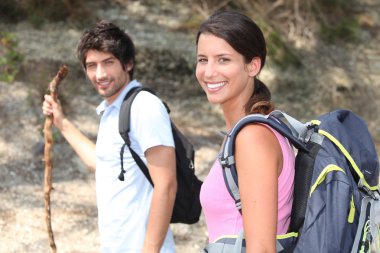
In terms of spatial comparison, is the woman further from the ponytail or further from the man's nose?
the man's nose

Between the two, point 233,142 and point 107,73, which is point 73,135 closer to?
point 107,73

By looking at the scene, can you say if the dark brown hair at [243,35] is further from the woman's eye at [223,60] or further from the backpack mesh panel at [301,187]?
the backpack mesh panel at [301,187]

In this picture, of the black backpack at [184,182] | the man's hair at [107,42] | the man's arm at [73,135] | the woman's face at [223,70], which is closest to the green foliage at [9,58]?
the man's arm at [73,135]

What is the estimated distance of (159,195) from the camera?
255 centimetres

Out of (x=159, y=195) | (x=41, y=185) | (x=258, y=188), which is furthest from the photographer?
(x=41, y=185)

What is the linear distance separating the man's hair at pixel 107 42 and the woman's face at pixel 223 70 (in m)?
0.89

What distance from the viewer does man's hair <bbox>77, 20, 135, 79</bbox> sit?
9.32 ft

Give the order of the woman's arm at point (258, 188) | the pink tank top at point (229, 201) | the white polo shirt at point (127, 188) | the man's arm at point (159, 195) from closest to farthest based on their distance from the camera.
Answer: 1. the woman's arm at point (258, 188)
2. the pink tank top at point (229, 201)
3. the man's arm at point (159, 195)
4. the white polo shirt at point (127, 188)

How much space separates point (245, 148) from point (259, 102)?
32 cm

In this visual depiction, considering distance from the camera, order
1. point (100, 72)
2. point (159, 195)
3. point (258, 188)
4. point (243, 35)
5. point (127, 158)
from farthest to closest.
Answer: point (100, 72)
point (127, 158)
point (159, 195)
point (243, 35)
point (258, 188)

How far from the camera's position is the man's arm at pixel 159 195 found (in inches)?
101

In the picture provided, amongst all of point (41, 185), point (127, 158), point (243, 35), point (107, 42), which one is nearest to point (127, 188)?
point (127, 158)

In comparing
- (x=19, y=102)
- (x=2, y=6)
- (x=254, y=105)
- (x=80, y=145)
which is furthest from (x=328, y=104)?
(x=254, y=105)

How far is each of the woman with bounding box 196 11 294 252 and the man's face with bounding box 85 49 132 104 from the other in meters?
0.87
